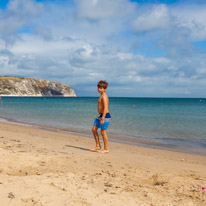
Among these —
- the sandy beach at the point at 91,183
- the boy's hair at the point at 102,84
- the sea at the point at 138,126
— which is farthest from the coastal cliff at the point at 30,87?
the sandy beach at the point at 91,183

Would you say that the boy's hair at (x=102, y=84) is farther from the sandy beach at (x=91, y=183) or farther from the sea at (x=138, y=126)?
the sea at (x=138, y=126)

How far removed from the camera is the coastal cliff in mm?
145250

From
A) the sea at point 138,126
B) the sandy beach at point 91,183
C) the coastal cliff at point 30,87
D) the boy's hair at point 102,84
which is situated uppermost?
the coastal cliff at point 30,87

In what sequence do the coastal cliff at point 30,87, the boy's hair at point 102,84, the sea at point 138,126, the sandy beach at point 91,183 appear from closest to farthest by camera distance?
1. the sandy beach at point 91,183
2. the boy's hair at point 102,84
3. the sea at point 138,126
4. the coastal cliff at point 30,87

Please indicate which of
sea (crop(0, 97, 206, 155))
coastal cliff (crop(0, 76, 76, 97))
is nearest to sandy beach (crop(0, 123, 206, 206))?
sea (crop(0, 97, 206, 155))

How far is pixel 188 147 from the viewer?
37.1ft

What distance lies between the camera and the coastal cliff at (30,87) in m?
145

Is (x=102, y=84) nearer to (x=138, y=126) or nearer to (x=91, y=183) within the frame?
(x=91, y=183)

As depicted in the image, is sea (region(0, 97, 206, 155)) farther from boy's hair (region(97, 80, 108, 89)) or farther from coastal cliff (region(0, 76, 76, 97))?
coastal cliff (region(0, 76, 76, 97))

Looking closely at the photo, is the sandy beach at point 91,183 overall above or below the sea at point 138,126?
above

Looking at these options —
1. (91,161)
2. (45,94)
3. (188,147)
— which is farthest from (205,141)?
(45,94)

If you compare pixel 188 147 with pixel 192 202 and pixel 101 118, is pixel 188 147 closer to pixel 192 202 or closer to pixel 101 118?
pixel 101 118

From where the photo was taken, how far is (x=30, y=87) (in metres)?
160

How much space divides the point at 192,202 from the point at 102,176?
5.93 feet
